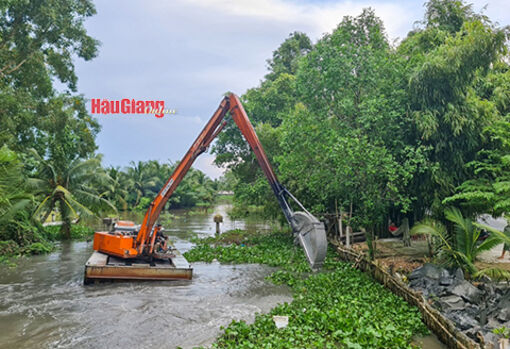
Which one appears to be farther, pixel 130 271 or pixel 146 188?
pixel 146 188

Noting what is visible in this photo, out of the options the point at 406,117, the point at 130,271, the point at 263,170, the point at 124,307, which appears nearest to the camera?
the point at 124,307

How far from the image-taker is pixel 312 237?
8930 mm

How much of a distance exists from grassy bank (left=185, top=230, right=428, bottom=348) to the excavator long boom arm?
55.5 inches

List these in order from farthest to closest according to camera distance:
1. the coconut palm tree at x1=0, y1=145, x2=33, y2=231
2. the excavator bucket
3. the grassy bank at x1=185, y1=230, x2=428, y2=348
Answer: the coconut palm tree at x1=0, y1=145, x2=33, y2=231 → the excavator bucket → the grassy bank at x1=185, y1=230, x2=428, y2=348

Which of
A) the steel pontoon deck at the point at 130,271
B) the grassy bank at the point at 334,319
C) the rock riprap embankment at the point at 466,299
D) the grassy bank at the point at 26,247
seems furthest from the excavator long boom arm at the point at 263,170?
the grassy bank at the point at 26,247

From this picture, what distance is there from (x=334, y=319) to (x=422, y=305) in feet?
6.98

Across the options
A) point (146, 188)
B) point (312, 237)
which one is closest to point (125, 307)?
point (312, 237)

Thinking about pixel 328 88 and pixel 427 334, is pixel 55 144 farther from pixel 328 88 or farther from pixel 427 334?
pixel 427 334

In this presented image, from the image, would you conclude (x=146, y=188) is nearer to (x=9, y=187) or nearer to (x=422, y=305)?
(x=9, y=187)

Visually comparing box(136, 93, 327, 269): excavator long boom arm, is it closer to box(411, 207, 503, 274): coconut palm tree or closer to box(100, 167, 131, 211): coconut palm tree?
box(411, 207, 503, 274): coconut palm tree

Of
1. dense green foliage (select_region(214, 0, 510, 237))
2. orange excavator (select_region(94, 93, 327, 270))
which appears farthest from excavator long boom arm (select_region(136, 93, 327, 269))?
dense green foliage (select_region(214, 0, 510, 237))

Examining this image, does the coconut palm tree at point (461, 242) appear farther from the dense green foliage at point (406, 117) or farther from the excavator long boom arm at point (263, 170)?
the excavator long boom arm at point (263, 170)

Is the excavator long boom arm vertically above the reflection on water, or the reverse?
the excavator long boom arm

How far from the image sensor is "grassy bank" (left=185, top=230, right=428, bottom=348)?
300 inches
